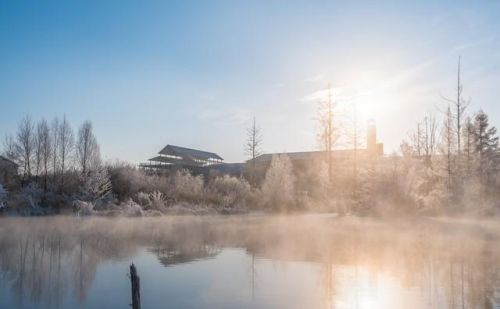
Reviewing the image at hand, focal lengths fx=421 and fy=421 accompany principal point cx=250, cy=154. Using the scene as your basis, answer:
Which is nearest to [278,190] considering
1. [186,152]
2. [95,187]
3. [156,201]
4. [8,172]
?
[156,201]

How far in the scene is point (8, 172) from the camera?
41.7 metres

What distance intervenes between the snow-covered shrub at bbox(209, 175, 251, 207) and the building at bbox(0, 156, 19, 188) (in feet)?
61.2

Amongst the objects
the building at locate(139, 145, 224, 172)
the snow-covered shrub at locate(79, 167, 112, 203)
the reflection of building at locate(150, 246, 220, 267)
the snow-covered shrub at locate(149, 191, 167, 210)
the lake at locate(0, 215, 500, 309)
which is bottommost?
the reflection of building at locate(150, 246, 220, 267)

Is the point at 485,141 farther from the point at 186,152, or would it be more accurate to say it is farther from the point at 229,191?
the point at 186,152

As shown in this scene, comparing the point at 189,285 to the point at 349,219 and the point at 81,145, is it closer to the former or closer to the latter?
the point at 349,219

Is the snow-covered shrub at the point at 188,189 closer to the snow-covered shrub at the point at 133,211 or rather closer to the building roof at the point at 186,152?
the snow-covered shrub at the point at 133,211

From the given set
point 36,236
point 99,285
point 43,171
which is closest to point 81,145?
point 43,171

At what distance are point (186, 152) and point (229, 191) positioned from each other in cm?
2465

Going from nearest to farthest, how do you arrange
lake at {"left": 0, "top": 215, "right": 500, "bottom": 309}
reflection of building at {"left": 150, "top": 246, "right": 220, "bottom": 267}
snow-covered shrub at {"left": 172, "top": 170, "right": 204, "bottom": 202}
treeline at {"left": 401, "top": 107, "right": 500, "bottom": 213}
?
1. lake at {"left": 0, "top": 215, "right": 500, "bottom": 309}
2. reflection of building at {"left": 150, "top": 246, "right": 220, "bottom": 267}
3. treeline at {"left": 401, "top": 107, "right": 500, "bottom": 213}
4. snow-covered shrub at {"left": 172, "top": 170, "right": 204, "bottom": 202}

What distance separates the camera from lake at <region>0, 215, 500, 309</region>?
9.26 metres

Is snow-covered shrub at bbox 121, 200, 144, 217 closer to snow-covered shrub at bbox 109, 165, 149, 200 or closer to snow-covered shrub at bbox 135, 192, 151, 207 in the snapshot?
snow-covered shrub at bbox 135, 192, 151, 207

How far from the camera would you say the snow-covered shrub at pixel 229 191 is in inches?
1527

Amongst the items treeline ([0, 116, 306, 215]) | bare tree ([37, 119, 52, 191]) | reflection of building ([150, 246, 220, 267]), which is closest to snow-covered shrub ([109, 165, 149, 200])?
treeline ([0, 116, 306, 215])

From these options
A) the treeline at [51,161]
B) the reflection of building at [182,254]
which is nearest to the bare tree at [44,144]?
the treeline at [51,161]
